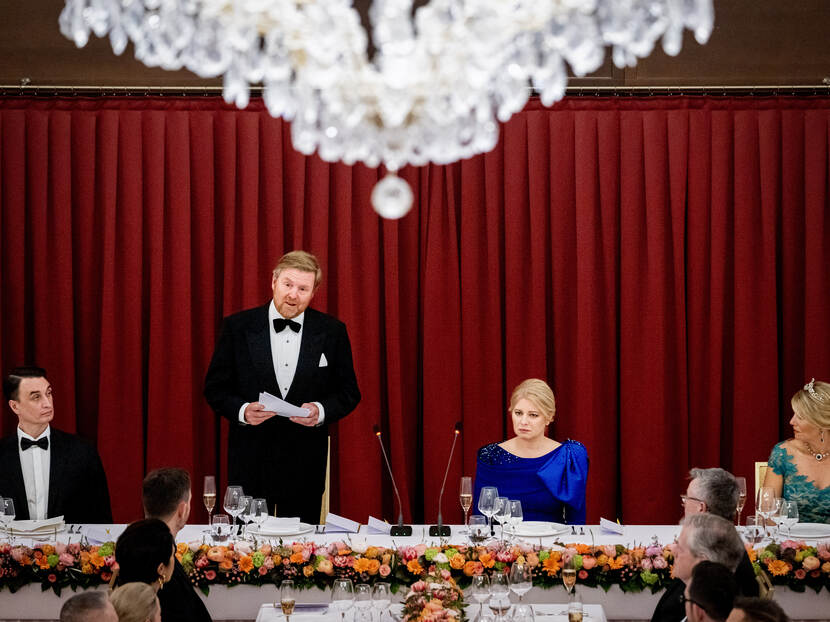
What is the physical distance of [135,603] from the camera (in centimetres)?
289

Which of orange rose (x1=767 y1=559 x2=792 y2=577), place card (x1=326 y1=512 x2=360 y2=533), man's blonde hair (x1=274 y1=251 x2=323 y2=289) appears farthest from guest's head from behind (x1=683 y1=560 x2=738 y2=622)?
man's blonde hair (x1=274 y1=251 x2=323 y2=289)

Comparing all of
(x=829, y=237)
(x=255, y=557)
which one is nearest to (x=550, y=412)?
(x=255, y=557)

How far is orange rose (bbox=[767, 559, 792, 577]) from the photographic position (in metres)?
3.92

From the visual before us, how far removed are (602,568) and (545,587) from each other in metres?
0.23

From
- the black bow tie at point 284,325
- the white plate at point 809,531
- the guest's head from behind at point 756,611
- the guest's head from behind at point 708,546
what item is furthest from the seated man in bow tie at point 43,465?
the guest's head from behind at point 756,611

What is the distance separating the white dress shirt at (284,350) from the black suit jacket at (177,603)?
207 cm

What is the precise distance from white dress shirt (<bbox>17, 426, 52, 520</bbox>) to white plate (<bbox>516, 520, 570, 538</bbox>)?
225 centimetres

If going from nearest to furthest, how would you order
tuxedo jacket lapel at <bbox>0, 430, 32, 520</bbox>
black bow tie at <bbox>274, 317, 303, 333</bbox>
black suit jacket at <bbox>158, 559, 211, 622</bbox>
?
black suit jacket at <bbox>158, 559, 211, 622</bbox> < tuxedo jacket lapel at <bbox>0, 430, 32, 520</bbox> < black bow tie at <bbox>274, 317, 303, 333</bbox>

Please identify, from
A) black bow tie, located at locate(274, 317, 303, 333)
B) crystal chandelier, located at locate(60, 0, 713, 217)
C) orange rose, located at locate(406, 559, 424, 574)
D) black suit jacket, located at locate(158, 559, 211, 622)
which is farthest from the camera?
black bow tie, located at locate(274, 317, 303, 333)

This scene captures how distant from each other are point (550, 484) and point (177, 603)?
2.11 m

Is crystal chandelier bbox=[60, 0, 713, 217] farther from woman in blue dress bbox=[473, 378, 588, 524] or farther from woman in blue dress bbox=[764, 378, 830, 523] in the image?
woman in blue dress bbox=[764, 378, 830, 523]

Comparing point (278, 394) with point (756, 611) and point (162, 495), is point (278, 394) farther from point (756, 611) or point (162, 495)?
point (756, 611)

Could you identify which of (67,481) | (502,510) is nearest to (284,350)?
(67,481)

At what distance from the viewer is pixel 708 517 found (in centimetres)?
331
